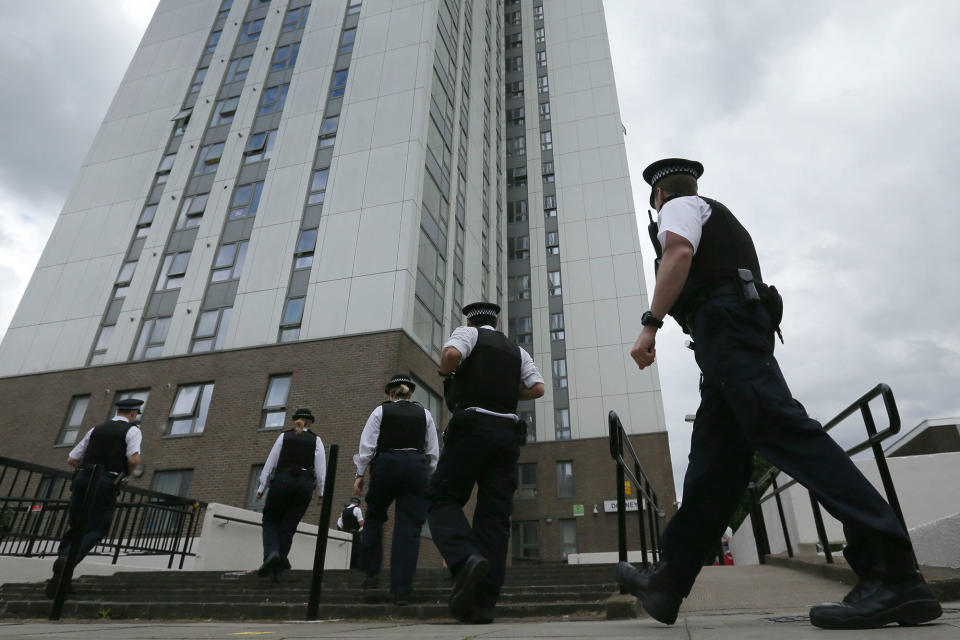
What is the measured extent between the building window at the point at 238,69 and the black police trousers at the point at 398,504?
87.3 feet

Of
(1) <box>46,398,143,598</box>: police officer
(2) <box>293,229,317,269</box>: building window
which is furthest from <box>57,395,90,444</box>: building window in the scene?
(1) <box>46,398,143,598</box>: police officer

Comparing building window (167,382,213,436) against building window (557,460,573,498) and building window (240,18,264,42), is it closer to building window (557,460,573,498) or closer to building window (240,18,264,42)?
building window (557,460,573,498)

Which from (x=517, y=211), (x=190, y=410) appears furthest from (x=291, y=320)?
(x=517, y=211)

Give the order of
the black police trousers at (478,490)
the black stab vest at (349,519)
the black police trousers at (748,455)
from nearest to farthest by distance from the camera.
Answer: the black police trousers at (748,455)
the black police trousers at (478,490)
the black stab vest at (349,519)

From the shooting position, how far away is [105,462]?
6.18 meters

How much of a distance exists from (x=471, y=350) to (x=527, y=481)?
Result: 89.9ft

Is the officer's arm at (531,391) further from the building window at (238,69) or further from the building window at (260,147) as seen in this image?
the building window at (238,69)

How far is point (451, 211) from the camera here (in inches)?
982

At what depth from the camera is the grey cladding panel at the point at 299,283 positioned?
800 inches

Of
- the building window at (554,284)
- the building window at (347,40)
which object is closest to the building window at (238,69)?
the building window at (347,40)

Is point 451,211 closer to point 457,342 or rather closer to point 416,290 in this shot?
point 416,290

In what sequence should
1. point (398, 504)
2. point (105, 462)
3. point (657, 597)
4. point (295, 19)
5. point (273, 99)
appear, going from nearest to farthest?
point (657, 597) < point (398, 504) < point (105, 462) < point (273, 99) < point (295, 19)

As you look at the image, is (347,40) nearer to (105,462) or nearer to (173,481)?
(173,481)

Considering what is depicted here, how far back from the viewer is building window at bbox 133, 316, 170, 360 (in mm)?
20859
